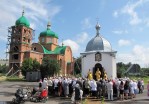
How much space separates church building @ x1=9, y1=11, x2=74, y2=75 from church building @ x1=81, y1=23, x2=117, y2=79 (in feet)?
118

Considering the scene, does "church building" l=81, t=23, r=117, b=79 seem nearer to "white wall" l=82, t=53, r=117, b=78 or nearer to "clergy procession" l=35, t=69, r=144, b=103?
"white wall" l=82, t=53, r=117, b=78

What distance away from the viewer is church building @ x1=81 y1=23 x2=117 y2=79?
78.0 ft

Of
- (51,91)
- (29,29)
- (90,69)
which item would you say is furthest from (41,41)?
(51,91)

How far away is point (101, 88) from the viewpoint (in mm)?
17344

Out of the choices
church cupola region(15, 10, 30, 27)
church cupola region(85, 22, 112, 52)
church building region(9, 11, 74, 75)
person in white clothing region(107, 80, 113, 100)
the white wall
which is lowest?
person in white clothing region(107, 80, 113, 100)

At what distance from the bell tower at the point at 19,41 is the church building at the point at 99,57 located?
128ft

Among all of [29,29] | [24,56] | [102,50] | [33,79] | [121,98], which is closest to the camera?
[121,98]

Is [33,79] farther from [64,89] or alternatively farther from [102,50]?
[64,89]

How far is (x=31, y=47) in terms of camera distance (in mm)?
65875

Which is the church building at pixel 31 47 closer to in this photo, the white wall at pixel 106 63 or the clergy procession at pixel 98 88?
the white wall at pixel 106 63

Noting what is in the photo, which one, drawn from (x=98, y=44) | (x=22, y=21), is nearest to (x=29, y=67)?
(x=22, y=21)

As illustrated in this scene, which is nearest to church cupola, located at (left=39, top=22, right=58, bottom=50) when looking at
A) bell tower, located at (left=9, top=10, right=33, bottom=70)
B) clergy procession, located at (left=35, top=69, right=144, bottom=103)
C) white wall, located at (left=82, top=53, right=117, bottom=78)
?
bell tower, located at (left=9, top=10, right=33, bottom=70)

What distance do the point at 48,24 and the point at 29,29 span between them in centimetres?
603

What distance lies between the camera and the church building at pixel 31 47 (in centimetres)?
6191
